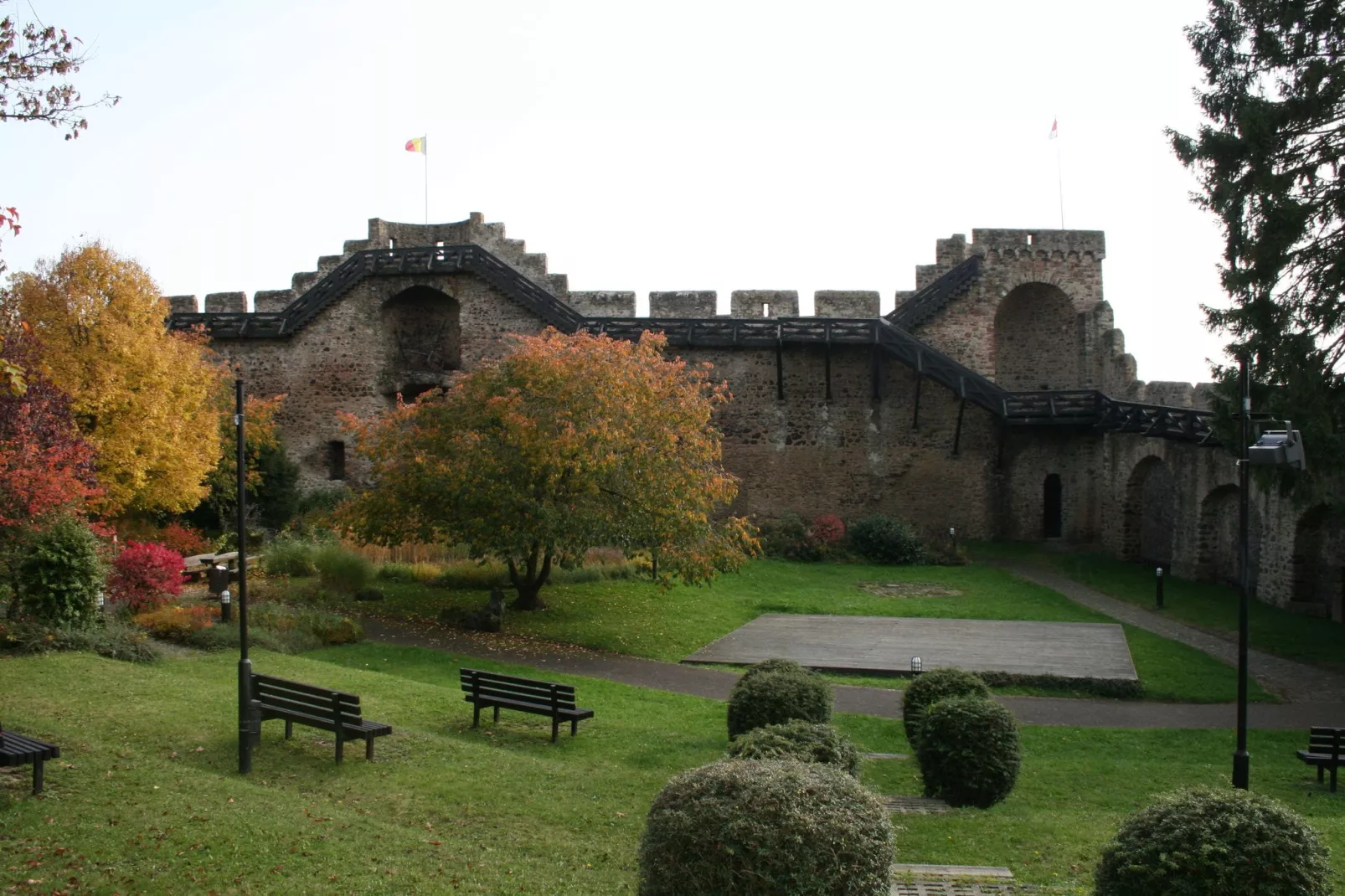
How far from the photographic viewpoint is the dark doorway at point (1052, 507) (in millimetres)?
32094

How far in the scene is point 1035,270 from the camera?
108ft

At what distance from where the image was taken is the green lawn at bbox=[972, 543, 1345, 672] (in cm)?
1964

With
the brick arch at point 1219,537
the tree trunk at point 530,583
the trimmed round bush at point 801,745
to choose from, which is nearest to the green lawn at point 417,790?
the trimmed round bush at point 801,745

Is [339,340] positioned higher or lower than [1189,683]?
Result: higher

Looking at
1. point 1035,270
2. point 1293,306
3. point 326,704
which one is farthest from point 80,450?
point 1035,270

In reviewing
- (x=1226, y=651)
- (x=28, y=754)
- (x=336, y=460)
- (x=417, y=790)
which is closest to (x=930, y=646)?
(x=1226, y=651)

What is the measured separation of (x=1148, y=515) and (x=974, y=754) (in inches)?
828

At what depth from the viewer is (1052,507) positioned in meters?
32.3

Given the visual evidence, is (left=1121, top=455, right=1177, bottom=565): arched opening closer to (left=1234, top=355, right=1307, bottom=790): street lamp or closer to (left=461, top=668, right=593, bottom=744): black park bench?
(left=1234, top=355, right=1307, bottom=790): street lamp

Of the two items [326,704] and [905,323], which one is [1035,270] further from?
[326,704]

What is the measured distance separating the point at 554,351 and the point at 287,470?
13004 millimetres

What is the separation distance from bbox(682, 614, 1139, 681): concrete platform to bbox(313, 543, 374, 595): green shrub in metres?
7.11

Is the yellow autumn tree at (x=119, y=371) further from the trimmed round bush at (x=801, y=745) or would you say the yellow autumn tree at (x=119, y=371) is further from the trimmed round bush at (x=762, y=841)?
the trimmed round bush at (x=762, y=841)

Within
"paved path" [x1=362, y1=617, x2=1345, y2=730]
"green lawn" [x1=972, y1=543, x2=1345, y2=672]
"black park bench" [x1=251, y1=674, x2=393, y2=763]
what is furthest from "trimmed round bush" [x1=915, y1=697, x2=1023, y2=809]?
"green lawn" [x1=972, y1=543, x2=1345, y2=672]
